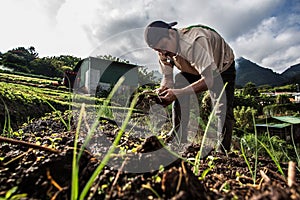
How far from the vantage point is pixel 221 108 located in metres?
2.06

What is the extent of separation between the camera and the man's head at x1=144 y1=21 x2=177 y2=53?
76.9 inches

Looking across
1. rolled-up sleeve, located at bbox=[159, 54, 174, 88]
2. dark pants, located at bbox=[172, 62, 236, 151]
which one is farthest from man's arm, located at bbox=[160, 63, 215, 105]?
rolled-up sleeve, located at bbox=[159, 54, 174, 88]

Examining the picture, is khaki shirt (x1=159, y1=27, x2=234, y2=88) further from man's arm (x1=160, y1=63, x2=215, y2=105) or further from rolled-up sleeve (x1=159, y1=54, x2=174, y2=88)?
rolled-up sleeve (x1=159, y1=54, x2=174, y2=88)

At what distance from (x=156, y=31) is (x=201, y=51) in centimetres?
43

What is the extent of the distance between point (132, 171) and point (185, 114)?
1.77 m

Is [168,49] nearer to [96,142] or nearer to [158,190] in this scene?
[96,142]

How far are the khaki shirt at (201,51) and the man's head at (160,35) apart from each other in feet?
0.26

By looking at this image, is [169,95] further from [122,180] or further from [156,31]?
[122,180]

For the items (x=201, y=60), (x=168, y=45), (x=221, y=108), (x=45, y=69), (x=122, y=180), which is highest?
(x=45, y=69)

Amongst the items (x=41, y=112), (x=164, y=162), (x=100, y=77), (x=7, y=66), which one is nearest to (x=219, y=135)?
(x=164, y=162)

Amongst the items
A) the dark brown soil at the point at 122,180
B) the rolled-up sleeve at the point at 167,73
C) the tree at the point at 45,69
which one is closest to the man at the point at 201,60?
the rolled-up sleeve at the point at 167,73

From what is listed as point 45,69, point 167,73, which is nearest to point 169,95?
point 167,73

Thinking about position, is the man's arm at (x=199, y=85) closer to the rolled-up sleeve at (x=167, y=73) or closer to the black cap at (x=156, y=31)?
the black cap at (x=156, y=31)

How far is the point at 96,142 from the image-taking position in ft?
3.99
